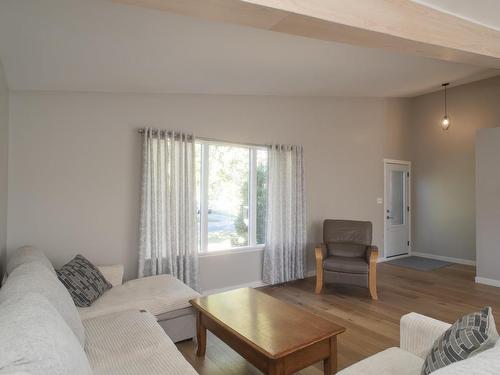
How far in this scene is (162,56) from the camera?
250 cm

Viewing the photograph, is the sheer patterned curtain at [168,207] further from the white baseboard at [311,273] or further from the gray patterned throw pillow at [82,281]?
the white baseboard at [311,273]

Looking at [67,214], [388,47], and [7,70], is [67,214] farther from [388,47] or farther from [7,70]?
[388,47]

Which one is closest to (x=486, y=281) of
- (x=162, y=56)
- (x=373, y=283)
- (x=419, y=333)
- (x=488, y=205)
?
(x=488, y=205)

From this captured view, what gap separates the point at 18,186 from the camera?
2947 mm

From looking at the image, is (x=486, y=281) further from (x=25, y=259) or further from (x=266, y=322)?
(x=25, y=259)

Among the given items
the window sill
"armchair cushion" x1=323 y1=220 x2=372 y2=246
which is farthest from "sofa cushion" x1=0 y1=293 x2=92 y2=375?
"armchair cushion" x1=323 y1=220 x2=372 y2=246

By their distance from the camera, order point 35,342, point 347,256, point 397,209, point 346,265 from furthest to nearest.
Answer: point 397,209
point 347,256
point 346,265
point 35,342

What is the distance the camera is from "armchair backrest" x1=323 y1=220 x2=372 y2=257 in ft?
14.9

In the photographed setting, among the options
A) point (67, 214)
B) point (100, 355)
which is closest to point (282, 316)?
point (100, 355)

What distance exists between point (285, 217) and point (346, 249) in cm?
100

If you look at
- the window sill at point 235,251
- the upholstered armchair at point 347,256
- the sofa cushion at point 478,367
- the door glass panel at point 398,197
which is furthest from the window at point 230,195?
the sofa cushion at point 478,367

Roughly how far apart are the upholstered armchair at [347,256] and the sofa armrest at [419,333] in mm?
2235

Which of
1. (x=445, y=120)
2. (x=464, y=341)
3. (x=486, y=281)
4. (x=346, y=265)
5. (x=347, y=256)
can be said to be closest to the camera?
(x=464, y=341)

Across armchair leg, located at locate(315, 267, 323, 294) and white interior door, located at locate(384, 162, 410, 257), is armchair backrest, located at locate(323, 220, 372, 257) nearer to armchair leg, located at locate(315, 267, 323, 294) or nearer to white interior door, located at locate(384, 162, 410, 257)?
armchair leg, located at locate(315, 267, 323, 294)
